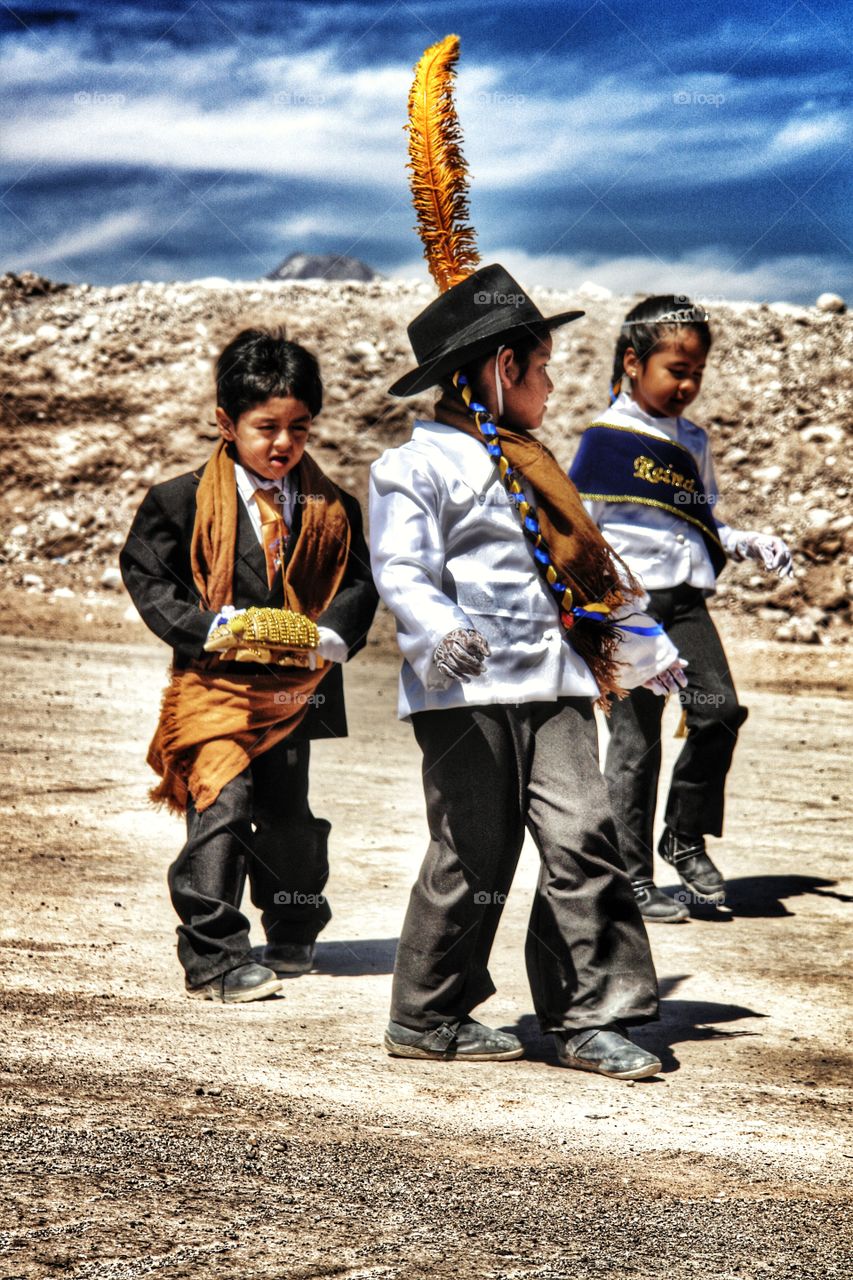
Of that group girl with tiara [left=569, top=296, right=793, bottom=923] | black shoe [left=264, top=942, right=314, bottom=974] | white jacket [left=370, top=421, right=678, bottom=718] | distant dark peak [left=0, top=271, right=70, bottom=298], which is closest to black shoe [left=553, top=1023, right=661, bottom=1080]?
white jacket [left=370, top=421, right=678, bottom=718]

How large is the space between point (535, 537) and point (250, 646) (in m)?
0.84

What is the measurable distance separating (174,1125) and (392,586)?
122 centimetres

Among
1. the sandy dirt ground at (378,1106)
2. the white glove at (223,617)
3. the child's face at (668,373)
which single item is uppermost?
the child's face at (668,373)

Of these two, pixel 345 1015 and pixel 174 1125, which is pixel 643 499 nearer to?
pixel 345 1015

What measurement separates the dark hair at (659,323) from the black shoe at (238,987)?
234 cm

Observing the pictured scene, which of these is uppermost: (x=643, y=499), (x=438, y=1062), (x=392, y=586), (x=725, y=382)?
(x=725, y=382)

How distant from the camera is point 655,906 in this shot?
5508 mm

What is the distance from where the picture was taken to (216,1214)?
2.75 meters

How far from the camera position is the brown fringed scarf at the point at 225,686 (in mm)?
4492

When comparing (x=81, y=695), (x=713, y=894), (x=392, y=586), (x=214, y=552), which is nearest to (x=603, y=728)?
(x=81, y=695)
